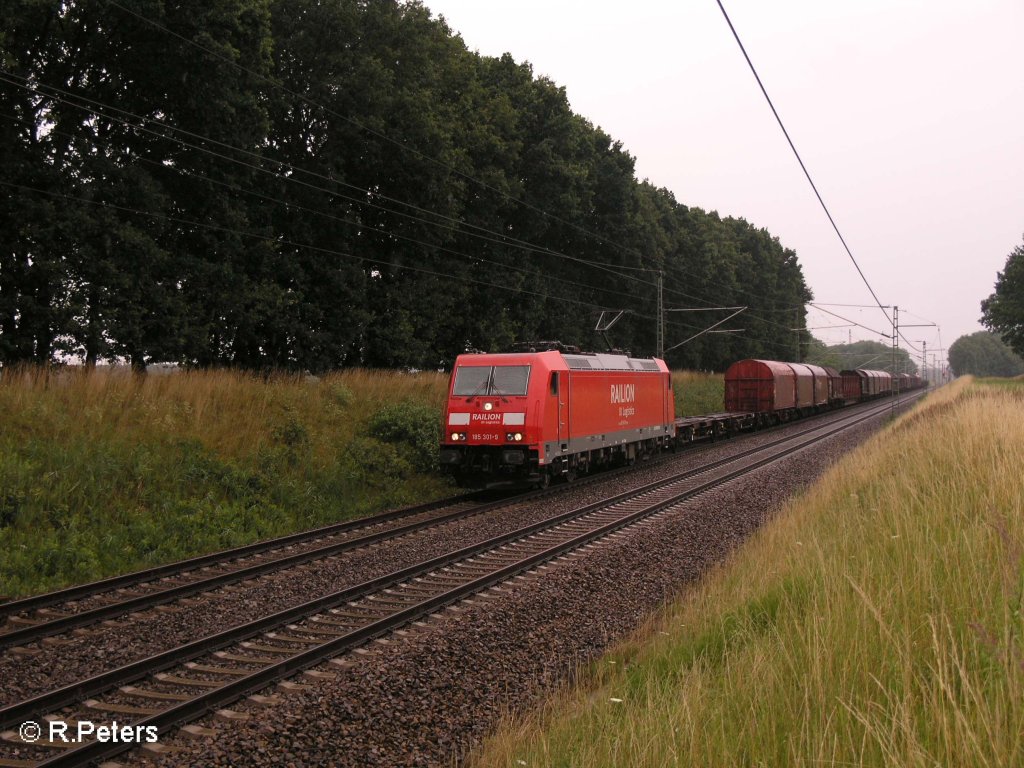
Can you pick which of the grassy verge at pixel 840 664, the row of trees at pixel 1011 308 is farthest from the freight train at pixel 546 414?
the row of trees at pixel 1011 308

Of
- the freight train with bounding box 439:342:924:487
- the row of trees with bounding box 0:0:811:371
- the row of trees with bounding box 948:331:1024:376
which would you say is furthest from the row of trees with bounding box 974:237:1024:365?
the row of trees with bounding box 948:331:1024:376

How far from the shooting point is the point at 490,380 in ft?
54.6

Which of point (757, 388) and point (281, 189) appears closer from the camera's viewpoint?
point (281, 189)

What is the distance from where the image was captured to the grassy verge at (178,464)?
10969 mm

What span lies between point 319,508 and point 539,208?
30131 mm

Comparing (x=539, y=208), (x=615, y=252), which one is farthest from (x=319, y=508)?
(x=615, y=252)

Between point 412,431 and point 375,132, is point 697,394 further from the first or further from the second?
point 412,431

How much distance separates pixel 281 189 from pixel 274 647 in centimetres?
2273

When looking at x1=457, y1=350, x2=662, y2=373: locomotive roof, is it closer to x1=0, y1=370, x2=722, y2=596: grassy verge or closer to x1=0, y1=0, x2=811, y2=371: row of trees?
x1=0, y1=370, x2=722, y2=596: grassy verge

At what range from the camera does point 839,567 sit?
6.30 m

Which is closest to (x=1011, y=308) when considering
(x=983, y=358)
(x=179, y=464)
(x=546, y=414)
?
(x=546, y=414)

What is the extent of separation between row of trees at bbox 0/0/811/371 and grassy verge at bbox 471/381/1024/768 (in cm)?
1750

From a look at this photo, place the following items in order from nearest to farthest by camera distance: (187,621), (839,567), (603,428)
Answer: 1. (839,567)
2. (187,621)
3. (603,428)

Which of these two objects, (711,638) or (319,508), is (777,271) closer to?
(319,508)
